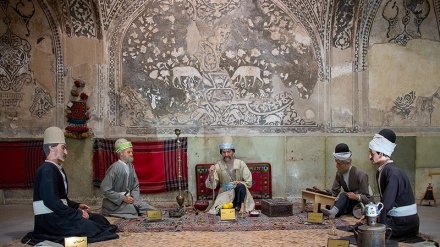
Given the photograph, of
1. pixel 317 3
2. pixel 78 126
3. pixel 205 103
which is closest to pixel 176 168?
pixel 205 103

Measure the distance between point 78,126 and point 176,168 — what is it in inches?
65.2

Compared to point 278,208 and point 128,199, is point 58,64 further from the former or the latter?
point 278,208

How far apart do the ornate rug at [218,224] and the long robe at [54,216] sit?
785mm

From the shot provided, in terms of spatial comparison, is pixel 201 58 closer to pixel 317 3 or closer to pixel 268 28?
pixel 268 28

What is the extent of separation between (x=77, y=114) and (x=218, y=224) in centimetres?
312

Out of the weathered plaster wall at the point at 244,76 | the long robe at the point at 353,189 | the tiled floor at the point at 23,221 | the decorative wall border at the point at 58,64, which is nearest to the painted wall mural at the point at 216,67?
the weathered plaster wall at the point at 244,76

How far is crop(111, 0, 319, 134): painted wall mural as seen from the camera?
27.6 feet

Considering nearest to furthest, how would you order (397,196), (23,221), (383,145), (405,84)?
(397,196) → (383,145) → (23,221) → (405,84)

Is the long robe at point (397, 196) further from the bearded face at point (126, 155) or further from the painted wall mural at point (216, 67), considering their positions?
the bearded face at point (126, 155)

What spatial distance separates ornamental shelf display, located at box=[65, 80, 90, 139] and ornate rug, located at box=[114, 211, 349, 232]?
1.94 metres

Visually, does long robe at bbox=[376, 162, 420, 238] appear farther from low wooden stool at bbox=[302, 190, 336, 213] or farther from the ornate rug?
low wooden stool at bbox=[302, 190, 336, 213]

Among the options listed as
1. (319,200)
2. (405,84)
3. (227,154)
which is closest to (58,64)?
(227,154)

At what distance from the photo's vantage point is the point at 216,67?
8469 mm

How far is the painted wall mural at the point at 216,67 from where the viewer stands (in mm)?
8398
